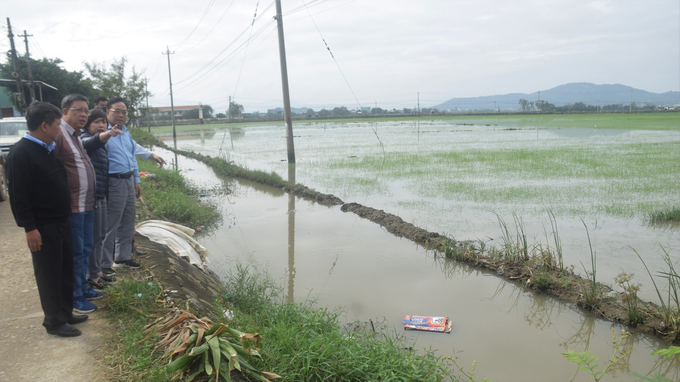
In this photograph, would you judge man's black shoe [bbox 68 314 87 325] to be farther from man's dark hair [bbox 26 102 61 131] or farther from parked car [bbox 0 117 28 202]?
parked car [bbox 0 117 28 202]

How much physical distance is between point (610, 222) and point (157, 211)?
25.6 feet

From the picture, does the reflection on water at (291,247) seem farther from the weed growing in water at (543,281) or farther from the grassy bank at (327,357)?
the weed growing in water at (543,281)

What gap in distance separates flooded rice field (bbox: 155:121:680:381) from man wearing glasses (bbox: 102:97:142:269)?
1811 millimetres

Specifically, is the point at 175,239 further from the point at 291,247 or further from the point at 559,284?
the point at 559,284

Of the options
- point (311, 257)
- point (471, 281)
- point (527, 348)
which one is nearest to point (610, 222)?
point (471, 281)

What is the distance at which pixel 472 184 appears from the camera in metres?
11.1

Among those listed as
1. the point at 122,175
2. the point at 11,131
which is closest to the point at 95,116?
the point at 122,175

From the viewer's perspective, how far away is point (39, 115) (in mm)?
2887

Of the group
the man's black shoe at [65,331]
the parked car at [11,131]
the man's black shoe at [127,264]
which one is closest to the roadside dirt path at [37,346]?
the man's black shoe at [65,331]

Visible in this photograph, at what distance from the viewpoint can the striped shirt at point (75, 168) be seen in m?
3.28

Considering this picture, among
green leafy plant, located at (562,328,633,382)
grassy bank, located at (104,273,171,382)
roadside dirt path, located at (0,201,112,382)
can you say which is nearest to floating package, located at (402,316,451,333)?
green leafy plant, located at (562,328,633,382)

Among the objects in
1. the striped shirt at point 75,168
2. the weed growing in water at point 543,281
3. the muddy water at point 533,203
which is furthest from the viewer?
the muddy water at point 533,203

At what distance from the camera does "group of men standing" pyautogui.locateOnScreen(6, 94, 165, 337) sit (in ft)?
9.43

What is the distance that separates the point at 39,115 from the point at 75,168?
0.56 meters
